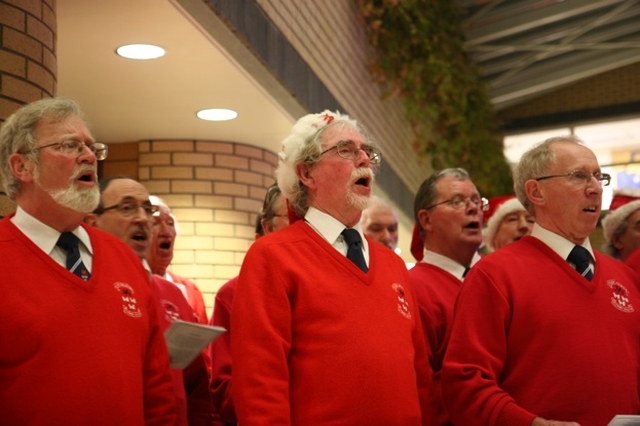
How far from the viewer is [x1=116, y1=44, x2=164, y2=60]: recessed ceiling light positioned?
536 cm

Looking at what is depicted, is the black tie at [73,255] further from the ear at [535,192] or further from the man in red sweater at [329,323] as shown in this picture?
the ear at [535,192]

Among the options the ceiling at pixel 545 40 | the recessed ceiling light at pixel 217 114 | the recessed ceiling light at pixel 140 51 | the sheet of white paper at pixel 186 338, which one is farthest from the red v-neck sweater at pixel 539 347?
the ceiling at pixel 545 40

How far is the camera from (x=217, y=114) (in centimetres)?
665

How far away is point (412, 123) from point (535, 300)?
786cm

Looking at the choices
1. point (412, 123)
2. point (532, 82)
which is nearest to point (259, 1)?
point (412, 123)

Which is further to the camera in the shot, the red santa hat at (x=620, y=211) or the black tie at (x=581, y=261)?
the red santa hat at (x=620, y=211)

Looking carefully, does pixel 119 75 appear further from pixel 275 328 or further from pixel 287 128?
pixel 275 328

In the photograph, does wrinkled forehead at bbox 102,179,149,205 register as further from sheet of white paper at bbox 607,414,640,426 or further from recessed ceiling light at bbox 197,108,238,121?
sheet of white paper at bbox 607,414,640,426

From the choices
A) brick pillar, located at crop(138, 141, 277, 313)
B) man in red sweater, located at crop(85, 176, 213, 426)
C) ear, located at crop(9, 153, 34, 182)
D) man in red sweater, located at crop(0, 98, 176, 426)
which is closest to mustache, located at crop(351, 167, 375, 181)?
man in red sweater, located at crop(0, 98, 176, 426)

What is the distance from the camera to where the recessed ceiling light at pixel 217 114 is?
6555mm

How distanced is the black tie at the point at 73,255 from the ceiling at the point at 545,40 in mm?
10095

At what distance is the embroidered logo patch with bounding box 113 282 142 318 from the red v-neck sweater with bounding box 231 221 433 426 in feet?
1.05

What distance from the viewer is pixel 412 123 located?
36.9 ft

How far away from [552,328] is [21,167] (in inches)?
72.6
